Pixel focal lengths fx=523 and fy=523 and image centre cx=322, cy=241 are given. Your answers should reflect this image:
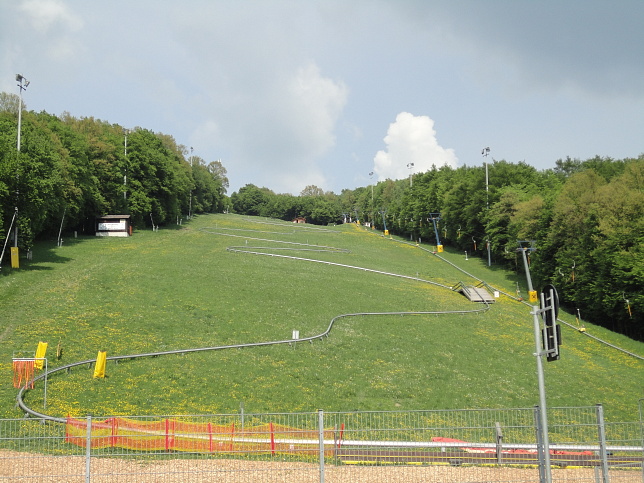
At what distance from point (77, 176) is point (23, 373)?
4689cm

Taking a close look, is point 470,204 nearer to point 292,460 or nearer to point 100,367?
A: point 100,367

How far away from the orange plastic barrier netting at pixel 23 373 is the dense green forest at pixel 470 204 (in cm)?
2311

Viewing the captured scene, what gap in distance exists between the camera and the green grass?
2720 centimetres

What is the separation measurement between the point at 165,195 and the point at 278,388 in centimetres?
7442

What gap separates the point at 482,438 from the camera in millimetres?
21875

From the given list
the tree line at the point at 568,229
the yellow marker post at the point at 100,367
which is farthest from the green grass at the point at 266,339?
the tree line at the point at 568,229

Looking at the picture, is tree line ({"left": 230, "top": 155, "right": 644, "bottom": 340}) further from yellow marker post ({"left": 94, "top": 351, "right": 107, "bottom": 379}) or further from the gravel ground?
yellow marker post ({"left": 94, "top": 351, "right": 107, "bottom": 379})

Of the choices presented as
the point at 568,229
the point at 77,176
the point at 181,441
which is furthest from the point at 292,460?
the point at 77,176

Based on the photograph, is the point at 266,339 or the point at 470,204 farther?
the point at 470,204

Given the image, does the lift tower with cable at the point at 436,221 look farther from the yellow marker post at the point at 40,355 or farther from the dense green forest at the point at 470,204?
the yellow marker post at the point at 40,355

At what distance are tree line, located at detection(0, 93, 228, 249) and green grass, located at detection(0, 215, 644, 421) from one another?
20.7 ft

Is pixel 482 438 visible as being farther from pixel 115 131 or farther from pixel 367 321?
pixel 115 131

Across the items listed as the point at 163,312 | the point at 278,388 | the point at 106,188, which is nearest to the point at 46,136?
the point at 106,188

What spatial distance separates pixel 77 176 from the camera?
221ft
